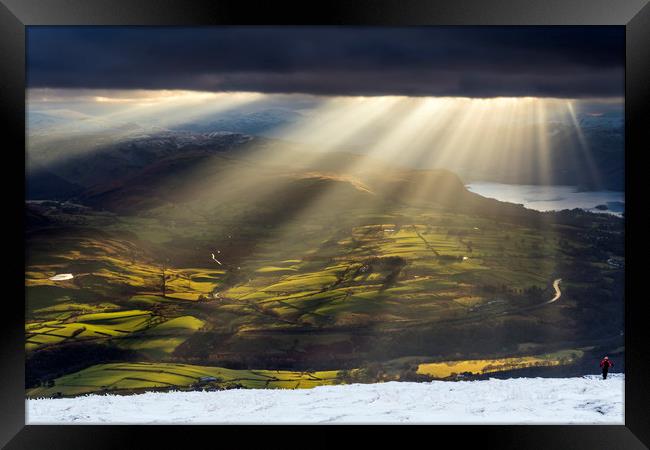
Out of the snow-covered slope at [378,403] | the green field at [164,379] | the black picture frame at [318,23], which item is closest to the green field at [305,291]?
the green field at [164,379]

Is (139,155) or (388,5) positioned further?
(139,155)

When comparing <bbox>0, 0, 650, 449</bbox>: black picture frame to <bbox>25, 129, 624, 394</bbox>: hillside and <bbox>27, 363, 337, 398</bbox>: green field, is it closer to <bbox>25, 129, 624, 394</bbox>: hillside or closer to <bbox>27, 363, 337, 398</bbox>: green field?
<bbox>27, 363, 337, 398</bbox>: green field

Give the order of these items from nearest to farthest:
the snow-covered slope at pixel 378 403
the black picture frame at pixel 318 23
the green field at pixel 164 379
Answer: the black picture frame at pixel 318 23 → the snow-covered slope at pixel 378 403 → the green field at pixel 164 379

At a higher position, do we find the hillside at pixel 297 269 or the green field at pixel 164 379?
the hillside at pixel 297 269

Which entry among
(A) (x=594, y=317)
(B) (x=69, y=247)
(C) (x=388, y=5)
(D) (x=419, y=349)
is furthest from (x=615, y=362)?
(B) (x=69, y=247)

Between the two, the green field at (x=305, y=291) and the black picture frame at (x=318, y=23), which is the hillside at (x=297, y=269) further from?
the black picture frame at (x=318, y=23)

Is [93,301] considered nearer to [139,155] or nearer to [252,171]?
[139,155]
